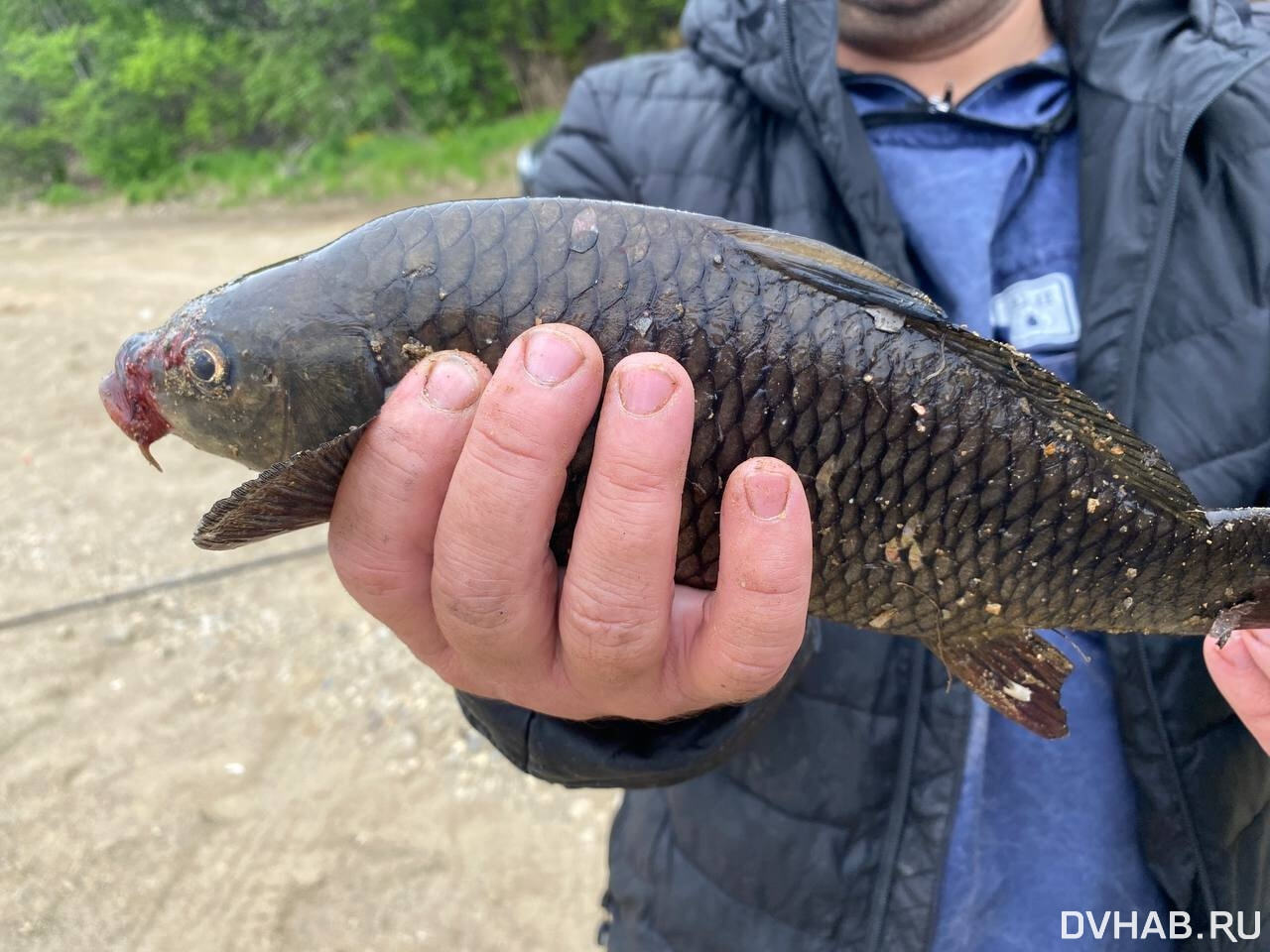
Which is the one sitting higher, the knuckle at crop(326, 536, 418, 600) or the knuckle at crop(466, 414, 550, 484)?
the knuckle at crop(466, 414, 550, 484)

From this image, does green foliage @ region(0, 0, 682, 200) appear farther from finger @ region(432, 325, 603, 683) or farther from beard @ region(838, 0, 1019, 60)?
finger @ region(432, 325, 603, 683)

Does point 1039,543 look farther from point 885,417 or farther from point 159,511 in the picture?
point 159,511

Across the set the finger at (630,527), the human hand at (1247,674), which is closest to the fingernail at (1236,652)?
the human hand at (1247,674)

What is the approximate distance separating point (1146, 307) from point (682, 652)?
2.95 ft

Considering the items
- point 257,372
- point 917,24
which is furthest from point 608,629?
point 917,24

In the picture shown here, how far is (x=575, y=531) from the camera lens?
102cm

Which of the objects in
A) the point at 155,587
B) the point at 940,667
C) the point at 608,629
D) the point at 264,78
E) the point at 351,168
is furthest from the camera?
the point at 264,78

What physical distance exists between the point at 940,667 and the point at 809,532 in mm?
566

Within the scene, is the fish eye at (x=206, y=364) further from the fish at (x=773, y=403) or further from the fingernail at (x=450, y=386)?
the fingernail at (x=450, y=386)

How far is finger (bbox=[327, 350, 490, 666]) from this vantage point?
98 cm

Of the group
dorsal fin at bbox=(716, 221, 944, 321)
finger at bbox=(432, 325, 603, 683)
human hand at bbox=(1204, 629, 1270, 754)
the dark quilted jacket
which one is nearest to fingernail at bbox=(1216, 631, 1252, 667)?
human hand at bbox=(1204, 629, 1270, 754)

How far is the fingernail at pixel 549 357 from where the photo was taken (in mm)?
926

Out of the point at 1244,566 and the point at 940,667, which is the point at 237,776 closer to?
the point at 940,667

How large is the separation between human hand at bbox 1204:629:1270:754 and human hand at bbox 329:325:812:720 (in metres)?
0.60
